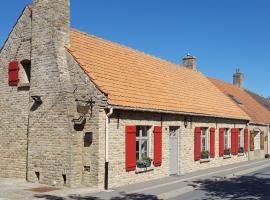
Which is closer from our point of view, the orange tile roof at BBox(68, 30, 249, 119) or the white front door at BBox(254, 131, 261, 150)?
the orange tile roof at BBox(68, 30, 249, 119)

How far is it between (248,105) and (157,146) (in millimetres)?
18009

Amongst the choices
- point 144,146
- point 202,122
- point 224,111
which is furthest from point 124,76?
point 224,111

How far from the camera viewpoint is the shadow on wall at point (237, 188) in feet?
46.0

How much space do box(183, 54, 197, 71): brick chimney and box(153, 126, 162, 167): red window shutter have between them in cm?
1374

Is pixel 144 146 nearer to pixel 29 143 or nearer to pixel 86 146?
pixel 86 146

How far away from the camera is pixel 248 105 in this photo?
1331 inches

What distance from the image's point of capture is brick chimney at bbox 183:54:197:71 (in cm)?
3092

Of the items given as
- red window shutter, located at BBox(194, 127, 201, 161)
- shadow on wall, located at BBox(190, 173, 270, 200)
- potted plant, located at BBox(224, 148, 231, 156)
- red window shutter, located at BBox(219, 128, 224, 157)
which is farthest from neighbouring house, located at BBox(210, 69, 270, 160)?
shadow on wall, located at BBox(190, 173, 270, 200)

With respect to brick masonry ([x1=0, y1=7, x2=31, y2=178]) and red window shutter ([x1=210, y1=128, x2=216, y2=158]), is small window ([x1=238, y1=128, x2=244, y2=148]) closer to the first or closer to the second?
red window shutter ([x1=210, y1=128, x2=216, y2=158])

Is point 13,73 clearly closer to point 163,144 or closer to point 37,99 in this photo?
point 37,99

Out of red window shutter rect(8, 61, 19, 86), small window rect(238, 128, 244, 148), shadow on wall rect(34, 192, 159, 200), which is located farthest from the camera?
small window rect(238, 128, 244, 148)

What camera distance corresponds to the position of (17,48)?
17188 millimetres

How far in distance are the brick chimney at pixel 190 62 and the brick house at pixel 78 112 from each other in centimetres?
1080

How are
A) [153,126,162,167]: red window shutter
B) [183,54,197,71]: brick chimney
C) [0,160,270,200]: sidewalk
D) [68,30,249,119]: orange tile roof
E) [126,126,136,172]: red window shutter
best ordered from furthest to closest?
[183,54,197,71]: brick chimney → [153,126,162,167]: red window shutter → [68,30,249,119]: orange tile roof → [126,126,136,172]: red window shutter → [0,160,270,200]: sidewalk
